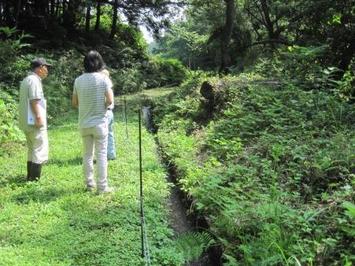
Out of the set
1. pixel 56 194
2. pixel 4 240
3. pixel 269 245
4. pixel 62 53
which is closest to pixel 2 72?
pixel 62 53

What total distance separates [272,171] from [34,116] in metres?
3.68

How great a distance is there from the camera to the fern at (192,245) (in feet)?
15.6

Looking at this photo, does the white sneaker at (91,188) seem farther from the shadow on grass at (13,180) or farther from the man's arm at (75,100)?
the man's arm at (75,100)

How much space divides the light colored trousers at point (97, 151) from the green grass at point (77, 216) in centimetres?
24

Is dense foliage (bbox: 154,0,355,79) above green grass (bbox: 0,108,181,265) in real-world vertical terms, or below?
above

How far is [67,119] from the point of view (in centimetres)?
1416

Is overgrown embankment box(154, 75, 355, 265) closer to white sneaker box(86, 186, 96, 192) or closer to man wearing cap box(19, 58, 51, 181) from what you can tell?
white sneaker box(86, 186, 96, 192)

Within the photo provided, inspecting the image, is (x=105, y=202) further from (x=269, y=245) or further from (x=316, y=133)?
(x=316, y=133)

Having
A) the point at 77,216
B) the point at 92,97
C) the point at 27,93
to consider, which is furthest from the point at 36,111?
the point at 77,216

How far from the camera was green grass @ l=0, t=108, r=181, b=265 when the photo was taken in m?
5.09

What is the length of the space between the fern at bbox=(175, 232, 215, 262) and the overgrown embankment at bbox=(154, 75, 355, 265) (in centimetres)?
25

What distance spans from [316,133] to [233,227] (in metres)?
3.31

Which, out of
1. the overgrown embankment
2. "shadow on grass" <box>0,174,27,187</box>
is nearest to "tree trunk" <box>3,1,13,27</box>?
the overgrown embankment

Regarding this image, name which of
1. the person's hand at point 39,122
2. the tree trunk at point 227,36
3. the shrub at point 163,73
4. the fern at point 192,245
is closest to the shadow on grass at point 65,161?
Answer: the person's hand at point 39,122
